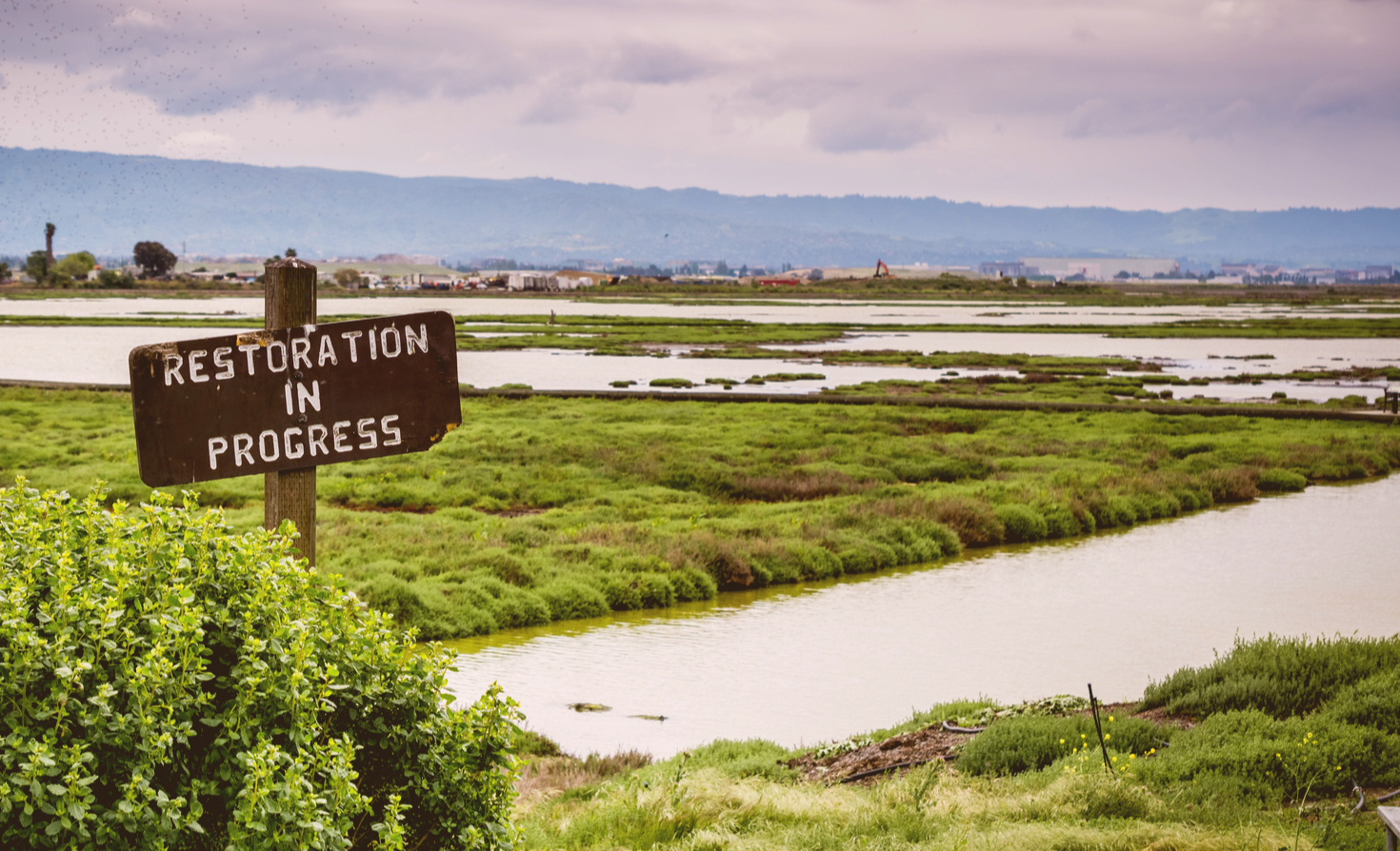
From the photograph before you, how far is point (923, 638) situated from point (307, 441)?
46.0ft

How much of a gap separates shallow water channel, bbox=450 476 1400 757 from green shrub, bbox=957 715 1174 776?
378cm

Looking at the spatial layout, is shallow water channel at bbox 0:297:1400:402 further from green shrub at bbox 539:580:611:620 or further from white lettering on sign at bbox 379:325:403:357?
white lettering on sign at bbox 379:325:403:357

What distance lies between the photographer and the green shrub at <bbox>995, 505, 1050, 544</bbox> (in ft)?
85.7

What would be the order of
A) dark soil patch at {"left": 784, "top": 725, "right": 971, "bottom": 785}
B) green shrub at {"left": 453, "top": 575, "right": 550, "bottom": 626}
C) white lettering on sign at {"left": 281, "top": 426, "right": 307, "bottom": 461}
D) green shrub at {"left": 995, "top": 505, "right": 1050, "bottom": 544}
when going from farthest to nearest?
1. green shrub at {"left": 995, "top": 505, "right": 1050, "bottom": 544}
2. green shrub at {"left": 453, "top": 575, "right": 550, "bottom": 626}
3. dark soil patch at {"left": 784, "top": 725, "right": 971, "bottom": 785}
4. white lettering on sign at {"left": 281, "top": 426, "right": 307, "bottom": 461}

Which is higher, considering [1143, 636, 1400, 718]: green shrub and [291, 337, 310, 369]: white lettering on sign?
[291, 337, 310, 369]: white lettering on sign

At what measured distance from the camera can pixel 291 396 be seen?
518cm

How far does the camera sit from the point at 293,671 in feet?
13.1

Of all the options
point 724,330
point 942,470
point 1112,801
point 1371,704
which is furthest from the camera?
point 724,330

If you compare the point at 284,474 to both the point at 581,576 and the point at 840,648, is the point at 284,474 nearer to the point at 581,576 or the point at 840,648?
the point at 840,648

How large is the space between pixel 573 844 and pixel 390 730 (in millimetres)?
3280

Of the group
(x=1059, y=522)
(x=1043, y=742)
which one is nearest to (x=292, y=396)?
(x=1043, y=742)

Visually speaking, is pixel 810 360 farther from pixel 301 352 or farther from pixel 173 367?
pixel 173 367

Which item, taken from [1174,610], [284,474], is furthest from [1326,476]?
[284,474]

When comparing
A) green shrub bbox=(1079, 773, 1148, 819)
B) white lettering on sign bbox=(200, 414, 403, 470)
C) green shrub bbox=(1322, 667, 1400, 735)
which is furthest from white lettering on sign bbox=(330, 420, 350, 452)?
green shrub bbox=(1322, 667, 1400, 735)
